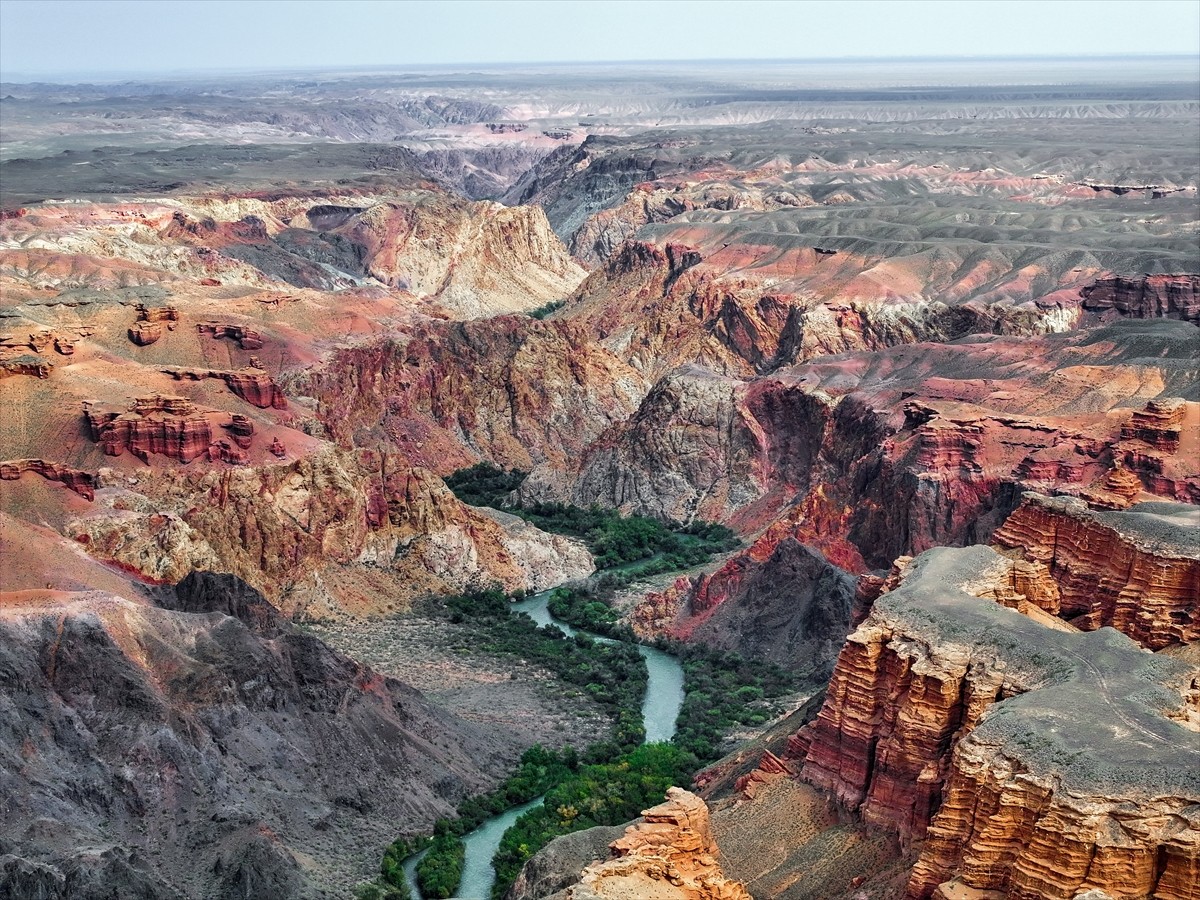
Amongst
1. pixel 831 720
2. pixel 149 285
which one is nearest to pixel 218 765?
pixel 831 720

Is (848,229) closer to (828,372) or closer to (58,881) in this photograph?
(828,372)

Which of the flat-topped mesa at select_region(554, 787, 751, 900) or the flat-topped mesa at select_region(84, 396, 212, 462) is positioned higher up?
the flat-topped mesa at select_region(554, 787, 751, 900)

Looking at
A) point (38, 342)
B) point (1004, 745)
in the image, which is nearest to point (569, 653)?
point (38, 342)

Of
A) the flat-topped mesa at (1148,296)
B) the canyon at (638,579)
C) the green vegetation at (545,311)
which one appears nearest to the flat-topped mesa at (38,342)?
the canyon at (638,579)

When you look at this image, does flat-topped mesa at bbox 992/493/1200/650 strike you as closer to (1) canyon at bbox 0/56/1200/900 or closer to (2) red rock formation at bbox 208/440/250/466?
(1) canyon at bbox 0/56/1200/900

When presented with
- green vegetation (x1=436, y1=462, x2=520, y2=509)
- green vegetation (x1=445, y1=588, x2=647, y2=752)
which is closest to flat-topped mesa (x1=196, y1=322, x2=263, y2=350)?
green vegetation (x1=436, y1=462, x2=520, y2=509)
